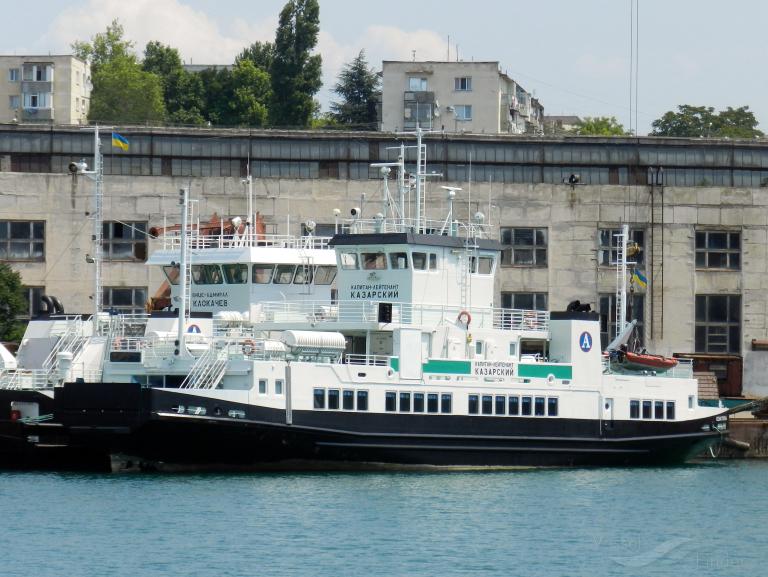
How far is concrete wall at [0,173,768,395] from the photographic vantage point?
62.8 metres

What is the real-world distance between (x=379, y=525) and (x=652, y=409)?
1488 cm

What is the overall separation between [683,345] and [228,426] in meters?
27.4

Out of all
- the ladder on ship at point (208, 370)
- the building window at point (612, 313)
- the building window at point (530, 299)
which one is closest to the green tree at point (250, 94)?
the building window at point (530, 299)

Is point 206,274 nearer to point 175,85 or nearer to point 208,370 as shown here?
point 208,370

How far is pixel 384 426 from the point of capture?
142 ft

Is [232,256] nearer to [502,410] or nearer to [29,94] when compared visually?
[502,410]

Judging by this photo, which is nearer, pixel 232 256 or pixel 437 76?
pixel 232 256

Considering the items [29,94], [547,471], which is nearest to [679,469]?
[547,471]

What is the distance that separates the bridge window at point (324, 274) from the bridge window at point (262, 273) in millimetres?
1735

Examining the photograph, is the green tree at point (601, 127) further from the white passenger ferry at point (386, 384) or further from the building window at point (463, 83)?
the white passenger ferry at point (386, 384)

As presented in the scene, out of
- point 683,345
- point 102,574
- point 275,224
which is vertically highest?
point 275,224

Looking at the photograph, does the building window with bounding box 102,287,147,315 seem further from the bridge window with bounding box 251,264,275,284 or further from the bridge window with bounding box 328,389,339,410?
the bridge window with bounding box 328,389,339,410

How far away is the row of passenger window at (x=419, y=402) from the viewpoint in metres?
43.5

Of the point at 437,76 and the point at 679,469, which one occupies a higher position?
the point at 437,76
